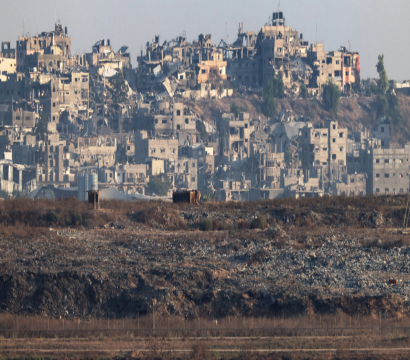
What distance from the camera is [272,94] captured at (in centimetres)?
11975

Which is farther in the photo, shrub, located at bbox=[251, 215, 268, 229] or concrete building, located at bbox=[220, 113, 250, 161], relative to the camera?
concrete building, located at bbox=[220, 113, 250, 161]

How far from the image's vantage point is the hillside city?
95.3 metres

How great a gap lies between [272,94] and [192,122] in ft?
51.7

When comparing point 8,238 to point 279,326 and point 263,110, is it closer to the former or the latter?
point 279,326

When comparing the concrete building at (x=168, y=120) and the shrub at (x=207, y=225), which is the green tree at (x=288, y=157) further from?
the shrub at (x=207, y=225)

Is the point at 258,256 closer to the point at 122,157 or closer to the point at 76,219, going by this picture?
the point at 76,219

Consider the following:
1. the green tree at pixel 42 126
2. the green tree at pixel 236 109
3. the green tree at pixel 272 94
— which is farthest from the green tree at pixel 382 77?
the green tree at pixel 42 126

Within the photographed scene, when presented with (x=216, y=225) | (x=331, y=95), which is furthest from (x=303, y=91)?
(x=216, y=225)

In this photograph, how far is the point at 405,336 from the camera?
20.0 metres

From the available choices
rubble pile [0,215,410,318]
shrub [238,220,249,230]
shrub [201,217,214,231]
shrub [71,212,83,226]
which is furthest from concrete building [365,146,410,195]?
rubble pile [0,215,410,318]

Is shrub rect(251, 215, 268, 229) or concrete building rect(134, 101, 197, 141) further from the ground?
concrete building rect(134, 101, 197, 141)

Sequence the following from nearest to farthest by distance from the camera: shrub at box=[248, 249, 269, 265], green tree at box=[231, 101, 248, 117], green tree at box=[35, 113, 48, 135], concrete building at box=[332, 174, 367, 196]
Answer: shrub at box=[248, 249, 269, 265] < concrete building at box=[332, 174, 367, 196] < green tree at box=[35, 113, 48, 135] < green tree at box=[231, 101, 248, 117]

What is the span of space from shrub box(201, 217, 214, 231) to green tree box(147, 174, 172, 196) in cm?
6096

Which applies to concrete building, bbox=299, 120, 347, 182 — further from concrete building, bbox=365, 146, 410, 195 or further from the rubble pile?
the rubble pile
